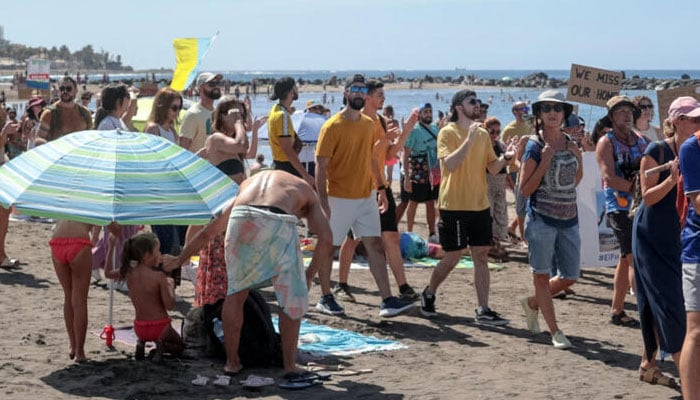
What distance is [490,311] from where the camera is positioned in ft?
27.4

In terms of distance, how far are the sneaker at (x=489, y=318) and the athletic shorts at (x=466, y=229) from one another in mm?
532

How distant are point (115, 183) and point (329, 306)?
2.82 metres

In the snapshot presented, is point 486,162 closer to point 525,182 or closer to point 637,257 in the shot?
point 525,182

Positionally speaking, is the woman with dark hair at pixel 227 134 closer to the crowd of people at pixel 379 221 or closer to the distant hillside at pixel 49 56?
the crowd of people at pixel 379 221

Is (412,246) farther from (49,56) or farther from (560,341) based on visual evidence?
(49,56)

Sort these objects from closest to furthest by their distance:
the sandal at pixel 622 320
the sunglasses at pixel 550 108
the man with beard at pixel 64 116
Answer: the sunglasses at pixel 550 108
the sandal at pixel 622 320
the man with beard at pixel 64 116

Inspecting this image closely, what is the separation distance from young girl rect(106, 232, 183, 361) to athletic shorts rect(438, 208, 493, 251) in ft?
7.98

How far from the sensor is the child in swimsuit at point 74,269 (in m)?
6.62

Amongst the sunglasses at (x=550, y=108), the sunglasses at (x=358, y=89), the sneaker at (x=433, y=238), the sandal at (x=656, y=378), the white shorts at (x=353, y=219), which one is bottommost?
the sneaker at (x=433, y=238)

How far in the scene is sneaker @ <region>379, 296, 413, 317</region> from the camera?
26.7 feet

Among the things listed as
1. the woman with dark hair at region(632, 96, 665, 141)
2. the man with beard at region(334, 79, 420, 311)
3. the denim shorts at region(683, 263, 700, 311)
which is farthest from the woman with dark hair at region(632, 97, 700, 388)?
the woman with dark hair at region(632, 96, 665, 141)

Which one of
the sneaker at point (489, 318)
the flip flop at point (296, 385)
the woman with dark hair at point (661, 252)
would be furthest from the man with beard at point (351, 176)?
the woman with dark hair at point (661, 252)

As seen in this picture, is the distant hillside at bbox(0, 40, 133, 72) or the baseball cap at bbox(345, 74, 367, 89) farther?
the distant hillside at bbox(0, 40, 133, 72)

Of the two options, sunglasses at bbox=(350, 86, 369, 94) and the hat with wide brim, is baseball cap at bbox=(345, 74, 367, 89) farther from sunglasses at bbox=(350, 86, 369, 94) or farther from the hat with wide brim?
the hat with wide brim
